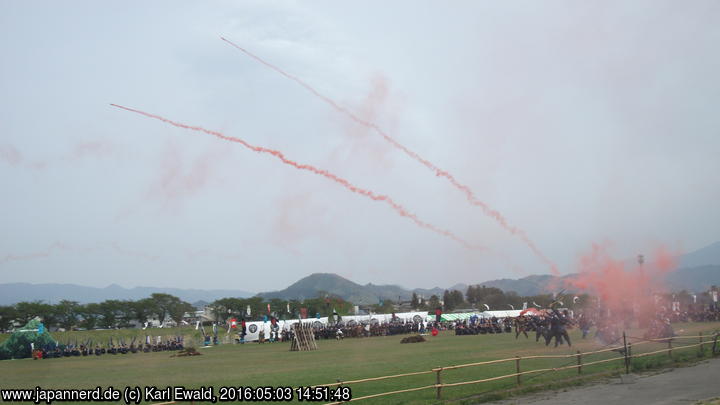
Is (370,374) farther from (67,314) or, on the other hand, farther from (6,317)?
(67,314)

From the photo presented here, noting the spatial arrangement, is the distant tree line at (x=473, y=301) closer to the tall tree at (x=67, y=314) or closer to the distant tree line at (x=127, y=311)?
the distant tree line at (x=127, y=311)

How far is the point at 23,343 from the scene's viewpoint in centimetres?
5200

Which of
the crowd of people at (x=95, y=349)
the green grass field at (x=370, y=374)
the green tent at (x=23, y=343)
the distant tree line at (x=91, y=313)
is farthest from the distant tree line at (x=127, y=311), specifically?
the green grass field at (x=370, y=374)

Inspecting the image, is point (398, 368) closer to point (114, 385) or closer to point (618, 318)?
point (114, 385)

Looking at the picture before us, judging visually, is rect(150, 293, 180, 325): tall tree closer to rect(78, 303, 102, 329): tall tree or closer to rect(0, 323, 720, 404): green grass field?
rect(78, 303, 102, 329): tall tree

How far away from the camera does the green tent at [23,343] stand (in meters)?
51.5

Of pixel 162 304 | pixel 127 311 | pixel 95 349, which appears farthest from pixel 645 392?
pixel 162 304

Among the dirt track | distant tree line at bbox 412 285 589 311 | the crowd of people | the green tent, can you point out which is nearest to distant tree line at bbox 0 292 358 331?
the crowd of people

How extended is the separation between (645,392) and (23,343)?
50.1 meters

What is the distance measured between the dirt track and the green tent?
155 feet

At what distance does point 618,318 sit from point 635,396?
18.4 meters

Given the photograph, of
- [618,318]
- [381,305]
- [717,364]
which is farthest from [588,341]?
[381,305]

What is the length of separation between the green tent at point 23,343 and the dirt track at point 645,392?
47.1m

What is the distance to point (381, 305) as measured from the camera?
99500 millimetres
